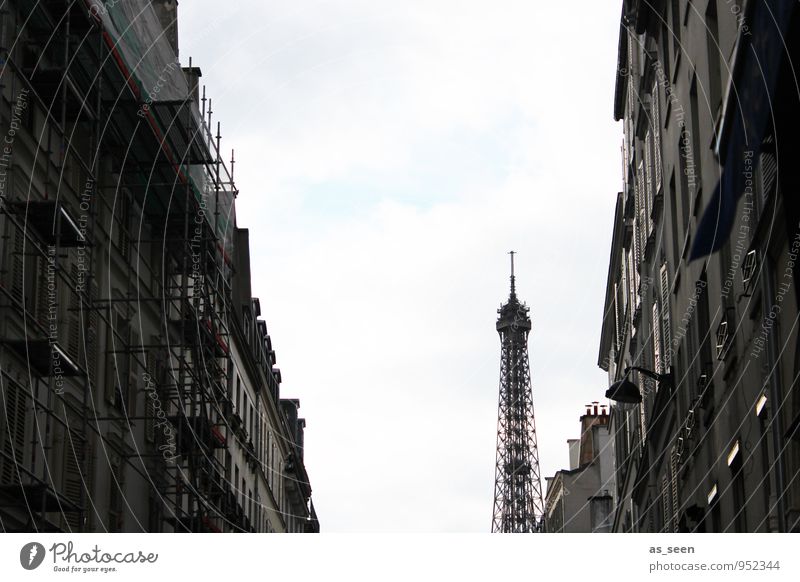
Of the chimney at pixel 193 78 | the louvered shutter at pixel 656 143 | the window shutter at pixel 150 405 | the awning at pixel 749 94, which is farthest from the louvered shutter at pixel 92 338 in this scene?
the louvered shutter at pixel 656 143

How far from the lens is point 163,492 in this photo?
30.0 metres

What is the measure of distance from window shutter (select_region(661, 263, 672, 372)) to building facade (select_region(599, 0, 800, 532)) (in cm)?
9

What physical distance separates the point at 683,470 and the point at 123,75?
36.9 ft

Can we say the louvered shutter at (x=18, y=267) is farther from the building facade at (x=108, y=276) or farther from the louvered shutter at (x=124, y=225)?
the louvered shutter at (x=124, y=225)

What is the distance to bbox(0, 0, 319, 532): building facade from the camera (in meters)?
21.0

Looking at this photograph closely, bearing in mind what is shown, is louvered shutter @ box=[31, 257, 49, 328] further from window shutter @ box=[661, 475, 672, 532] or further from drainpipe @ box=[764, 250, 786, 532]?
window shutter @ box=[661, 475, 672, 532]

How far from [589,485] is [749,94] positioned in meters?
50.0

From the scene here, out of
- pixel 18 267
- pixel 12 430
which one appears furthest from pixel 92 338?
pixel 12 430

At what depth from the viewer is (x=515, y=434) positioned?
132 metres

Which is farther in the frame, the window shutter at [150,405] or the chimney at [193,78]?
the chimney at [193,78]

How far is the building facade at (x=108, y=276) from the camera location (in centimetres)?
2098

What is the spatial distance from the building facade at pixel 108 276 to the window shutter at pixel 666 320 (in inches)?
350

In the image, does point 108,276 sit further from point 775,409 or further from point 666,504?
point 775,409

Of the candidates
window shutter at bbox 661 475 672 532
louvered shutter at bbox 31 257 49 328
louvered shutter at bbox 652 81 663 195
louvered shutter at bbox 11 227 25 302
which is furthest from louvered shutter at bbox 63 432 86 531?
louvered shutter at bbox 652 81 663 195
